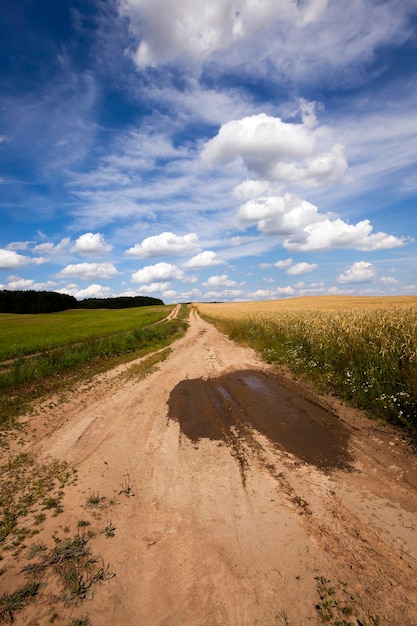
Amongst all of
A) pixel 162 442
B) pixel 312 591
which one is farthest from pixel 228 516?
pixel 162 442

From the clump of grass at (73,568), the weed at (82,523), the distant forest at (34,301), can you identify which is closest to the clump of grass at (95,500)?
the weed at (82,523)

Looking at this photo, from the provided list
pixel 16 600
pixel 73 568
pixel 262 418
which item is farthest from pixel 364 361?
pixel 16 600

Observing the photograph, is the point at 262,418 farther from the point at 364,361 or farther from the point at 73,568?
the point at 73,568

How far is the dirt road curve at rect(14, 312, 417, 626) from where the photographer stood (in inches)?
117

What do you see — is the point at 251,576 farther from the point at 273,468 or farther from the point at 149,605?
the point at 273,468

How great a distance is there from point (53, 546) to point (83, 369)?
36.9 ft

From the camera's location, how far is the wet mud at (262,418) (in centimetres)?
613

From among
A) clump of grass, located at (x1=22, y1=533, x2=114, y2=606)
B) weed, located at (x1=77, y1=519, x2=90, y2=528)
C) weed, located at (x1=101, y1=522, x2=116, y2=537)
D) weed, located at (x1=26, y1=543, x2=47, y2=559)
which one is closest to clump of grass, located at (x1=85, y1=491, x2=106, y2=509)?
weed, located at (x1=77, y1=519, x2=90, y2=528)

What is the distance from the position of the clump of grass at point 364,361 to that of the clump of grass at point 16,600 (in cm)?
688

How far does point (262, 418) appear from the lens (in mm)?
7793

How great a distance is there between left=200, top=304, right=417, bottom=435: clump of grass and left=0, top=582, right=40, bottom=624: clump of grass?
6.88 m

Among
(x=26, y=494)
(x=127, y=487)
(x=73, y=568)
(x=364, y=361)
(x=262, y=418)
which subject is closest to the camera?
(x=73, y=568)

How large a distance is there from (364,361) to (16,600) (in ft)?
30.5

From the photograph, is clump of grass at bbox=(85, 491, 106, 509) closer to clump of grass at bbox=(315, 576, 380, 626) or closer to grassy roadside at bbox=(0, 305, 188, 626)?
grassy roadside at bbox=(0, 305, 188, 626)
